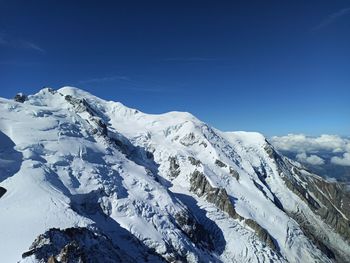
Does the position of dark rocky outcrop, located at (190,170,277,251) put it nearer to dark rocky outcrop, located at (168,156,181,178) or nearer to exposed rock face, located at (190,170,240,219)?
exposed rock face, located at (190,170,240,219)

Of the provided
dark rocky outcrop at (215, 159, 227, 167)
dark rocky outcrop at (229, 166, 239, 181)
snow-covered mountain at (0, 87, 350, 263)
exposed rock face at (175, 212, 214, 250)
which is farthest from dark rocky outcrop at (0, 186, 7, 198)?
dark rocky outcrop at (229, 166, 239, 181)

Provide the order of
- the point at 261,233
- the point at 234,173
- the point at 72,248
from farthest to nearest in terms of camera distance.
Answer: the point at 234,173 < the point at 261,233 < the point at 72,248

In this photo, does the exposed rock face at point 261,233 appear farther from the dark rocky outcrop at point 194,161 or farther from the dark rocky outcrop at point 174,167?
the dark rocky outcrop at point 174,167

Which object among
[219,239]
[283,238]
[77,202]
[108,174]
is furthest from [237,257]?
[77,202]

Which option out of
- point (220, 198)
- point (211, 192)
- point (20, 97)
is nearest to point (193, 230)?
point (220, 198)

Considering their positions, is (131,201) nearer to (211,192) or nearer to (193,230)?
(193,230)

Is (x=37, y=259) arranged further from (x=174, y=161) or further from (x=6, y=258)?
(x=174, y=161)

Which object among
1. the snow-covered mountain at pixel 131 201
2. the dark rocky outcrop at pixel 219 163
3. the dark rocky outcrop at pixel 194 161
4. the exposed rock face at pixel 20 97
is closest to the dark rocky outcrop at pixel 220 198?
the snow-covered mountain at pixel 131 201
